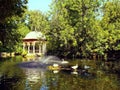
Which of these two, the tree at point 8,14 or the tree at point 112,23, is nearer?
the tree at point 8,14

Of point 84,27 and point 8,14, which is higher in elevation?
point 84,27

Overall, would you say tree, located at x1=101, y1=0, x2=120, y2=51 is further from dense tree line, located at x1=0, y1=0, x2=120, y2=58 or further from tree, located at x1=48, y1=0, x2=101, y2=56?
tree, located at x1=48, y1=0, x2=101, y2=56

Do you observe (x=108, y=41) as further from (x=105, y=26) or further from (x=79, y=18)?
(x=79, y=18)

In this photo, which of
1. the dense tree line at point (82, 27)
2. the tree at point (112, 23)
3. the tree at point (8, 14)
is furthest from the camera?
the tree at point (112, 23)

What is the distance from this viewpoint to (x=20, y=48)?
332ft

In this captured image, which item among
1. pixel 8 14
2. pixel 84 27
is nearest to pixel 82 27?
pixel 84 27

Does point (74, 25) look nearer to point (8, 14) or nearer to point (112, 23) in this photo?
point (112, 23)

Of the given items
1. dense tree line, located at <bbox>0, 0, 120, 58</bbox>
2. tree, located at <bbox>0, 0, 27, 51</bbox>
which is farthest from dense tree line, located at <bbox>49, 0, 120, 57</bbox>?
tree, located at <bbox>0, 0, 27, 51</bbox>

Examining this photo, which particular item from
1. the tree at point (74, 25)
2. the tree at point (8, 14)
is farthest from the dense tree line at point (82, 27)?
the tree at point (8, 14)

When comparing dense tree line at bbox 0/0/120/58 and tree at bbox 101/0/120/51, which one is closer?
dense tree line at bbox 0/0/120/58

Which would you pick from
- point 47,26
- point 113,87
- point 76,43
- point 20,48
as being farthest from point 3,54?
point 113,87

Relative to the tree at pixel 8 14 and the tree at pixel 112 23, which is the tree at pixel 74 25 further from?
the tree at pixel 8 14

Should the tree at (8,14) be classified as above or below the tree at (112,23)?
below

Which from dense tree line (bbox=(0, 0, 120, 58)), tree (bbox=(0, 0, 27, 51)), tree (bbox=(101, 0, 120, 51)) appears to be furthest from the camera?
tree (bbox=(101, 0, 120, 51))
